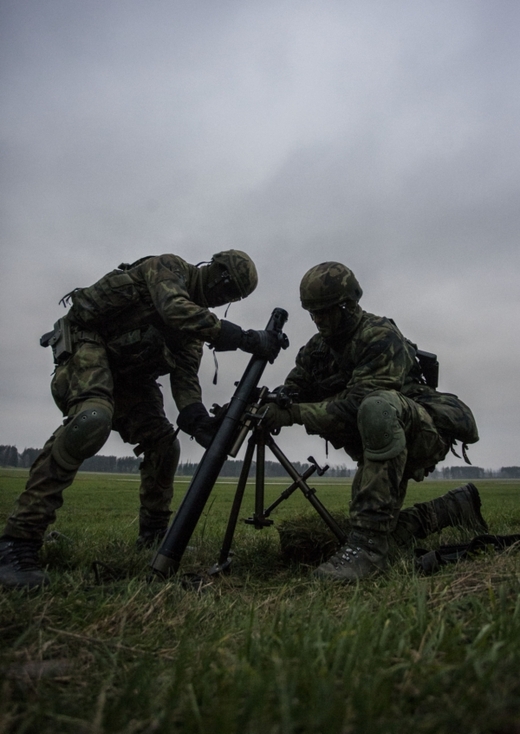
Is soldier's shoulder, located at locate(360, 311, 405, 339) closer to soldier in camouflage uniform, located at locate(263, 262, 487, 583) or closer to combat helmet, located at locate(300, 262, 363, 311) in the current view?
soldier in camouflage uniform, located at locate(263, 262, 487, 583)

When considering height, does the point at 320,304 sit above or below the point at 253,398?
above

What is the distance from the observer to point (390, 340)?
171 inches

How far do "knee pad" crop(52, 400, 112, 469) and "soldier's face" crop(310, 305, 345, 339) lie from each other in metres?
1.91

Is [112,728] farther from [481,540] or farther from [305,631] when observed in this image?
[481,540]

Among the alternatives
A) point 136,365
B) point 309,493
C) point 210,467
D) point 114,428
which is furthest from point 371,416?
point 114,428

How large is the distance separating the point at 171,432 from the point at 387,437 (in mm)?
2361

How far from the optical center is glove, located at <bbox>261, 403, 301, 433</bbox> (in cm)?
426

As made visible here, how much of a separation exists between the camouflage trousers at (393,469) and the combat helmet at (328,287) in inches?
Answer: 37.3

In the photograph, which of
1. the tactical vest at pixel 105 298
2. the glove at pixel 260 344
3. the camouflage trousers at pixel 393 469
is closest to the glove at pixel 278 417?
the glove at pixel 260 344

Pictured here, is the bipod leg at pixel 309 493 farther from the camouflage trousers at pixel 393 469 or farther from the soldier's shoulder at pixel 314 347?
the soldier's shoulder at pixel 314 347

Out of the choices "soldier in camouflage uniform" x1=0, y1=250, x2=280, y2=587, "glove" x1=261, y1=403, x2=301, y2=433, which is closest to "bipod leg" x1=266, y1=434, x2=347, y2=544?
"glove" x1=261, y1=403, x2=301, y2=433

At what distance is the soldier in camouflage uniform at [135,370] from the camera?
12.3 feet

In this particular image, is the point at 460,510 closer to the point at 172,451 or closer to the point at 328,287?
the point at 328,287

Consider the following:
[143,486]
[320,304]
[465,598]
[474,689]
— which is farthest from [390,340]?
[474,689]
